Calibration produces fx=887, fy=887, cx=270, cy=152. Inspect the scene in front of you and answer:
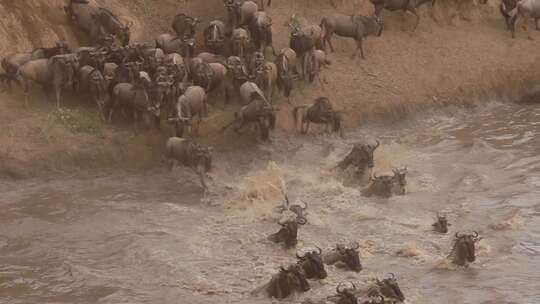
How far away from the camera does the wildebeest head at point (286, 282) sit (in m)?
10.7

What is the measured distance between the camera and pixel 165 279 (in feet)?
37.1

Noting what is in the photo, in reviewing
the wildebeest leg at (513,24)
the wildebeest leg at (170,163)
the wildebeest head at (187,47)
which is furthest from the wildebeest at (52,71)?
the wildebeest leg at (513,24)

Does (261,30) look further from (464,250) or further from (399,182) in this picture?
(464,250)

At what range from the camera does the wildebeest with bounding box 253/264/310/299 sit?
35.2 ft

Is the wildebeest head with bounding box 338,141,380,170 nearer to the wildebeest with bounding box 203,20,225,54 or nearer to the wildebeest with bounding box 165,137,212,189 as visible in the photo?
the wildebeest with bounding box 165,137,212,189

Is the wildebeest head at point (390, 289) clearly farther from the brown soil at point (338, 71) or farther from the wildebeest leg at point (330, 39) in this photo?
the wildebeest leg at point (330, 39)

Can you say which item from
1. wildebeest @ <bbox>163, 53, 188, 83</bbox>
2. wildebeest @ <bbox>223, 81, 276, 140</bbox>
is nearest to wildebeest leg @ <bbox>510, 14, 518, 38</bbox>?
wildebeest @ <bbox>223, 81, 276, 140</bbox>

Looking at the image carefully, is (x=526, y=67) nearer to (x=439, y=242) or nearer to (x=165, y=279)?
(x=439, y=242)

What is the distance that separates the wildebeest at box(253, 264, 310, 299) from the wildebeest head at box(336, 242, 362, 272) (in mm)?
949

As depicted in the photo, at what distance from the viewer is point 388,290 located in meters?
10.5

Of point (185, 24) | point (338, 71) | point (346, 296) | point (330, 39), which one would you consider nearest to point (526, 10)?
point (330, 39)

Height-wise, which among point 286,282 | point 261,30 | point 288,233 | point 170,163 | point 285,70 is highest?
point 261,30

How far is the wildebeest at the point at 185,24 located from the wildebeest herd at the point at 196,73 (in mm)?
21

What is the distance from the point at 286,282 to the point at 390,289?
125cm
